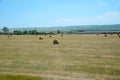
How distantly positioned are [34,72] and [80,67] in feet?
10.3

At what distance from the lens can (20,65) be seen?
639 inches

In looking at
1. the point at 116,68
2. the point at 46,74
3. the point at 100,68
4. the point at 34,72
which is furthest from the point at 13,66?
the point at 116,68

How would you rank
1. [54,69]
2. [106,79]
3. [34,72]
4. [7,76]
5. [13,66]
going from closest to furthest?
[106,79] → [7,76] → [34,72] → [54,69] → [13,66]

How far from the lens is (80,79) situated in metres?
11.7

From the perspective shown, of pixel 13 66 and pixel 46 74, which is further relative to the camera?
pixel 13 66

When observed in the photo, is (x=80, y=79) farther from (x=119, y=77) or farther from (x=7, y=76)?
(x=7, y=76)

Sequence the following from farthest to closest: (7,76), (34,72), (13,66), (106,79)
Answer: (13,66), (34,72), (7,76), (106,79)

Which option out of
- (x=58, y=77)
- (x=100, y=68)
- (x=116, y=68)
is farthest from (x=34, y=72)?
(x=116, y=68)

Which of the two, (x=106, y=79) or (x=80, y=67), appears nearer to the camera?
(x=106, y=79)

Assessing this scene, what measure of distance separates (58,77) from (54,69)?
2463 mm

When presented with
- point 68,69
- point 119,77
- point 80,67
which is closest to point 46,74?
point 68,69

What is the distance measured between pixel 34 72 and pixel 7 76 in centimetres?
175

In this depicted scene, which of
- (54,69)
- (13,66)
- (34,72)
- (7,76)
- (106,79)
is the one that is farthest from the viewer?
(13,66)

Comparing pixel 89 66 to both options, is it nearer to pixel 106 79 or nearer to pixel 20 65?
pixel 106 79
